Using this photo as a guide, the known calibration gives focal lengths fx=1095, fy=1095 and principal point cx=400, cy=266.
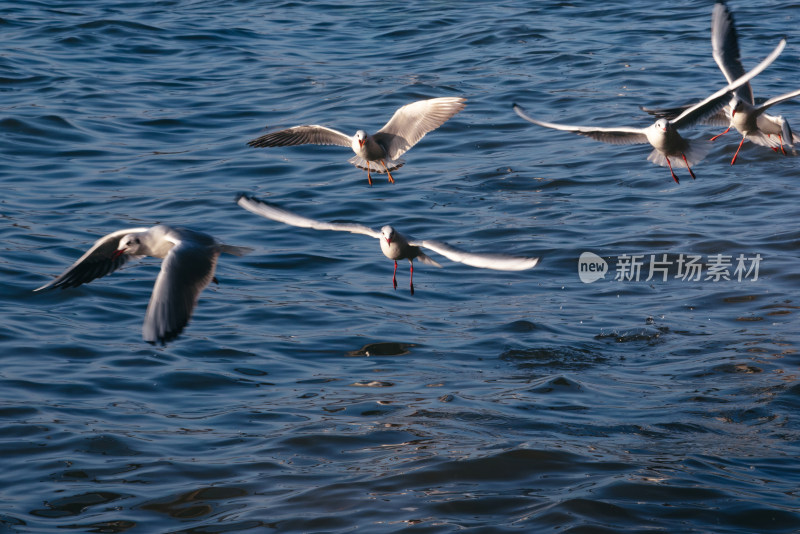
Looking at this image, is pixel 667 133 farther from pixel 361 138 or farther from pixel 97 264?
pixel 97 264

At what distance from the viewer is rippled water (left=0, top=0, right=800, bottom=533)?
7332 mm

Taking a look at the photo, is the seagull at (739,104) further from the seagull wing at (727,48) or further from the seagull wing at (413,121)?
the seagull wing at (413,121)

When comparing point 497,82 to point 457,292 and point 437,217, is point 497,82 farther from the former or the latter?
point 457,292

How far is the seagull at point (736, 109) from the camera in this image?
10.8 metres

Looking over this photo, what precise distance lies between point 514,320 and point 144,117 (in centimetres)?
857

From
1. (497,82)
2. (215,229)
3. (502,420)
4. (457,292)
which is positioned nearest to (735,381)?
(502,420)

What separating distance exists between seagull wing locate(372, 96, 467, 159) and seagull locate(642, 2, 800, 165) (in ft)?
7.56

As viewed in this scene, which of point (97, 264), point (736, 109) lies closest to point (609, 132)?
point (736, 109)

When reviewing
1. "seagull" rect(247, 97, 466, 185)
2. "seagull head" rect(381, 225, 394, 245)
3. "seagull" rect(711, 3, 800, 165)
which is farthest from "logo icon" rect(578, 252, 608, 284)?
"seagull head" rect(381, 225, 394, 245)

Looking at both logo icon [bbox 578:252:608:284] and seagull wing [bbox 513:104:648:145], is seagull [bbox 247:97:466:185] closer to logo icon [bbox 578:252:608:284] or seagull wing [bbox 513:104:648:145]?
seagull wing [bbox 513:104:648:145]

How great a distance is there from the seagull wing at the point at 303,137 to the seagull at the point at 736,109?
3.27 metres

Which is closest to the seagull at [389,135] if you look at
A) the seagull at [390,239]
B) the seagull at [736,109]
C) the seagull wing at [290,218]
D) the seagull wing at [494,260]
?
the seagull at [390,239]

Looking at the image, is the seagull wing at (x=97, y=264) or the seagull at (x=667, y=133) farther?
the seagull at (x=667, y=133)

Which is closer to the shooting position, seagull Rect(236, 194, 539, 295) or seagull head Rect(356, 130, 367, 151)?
seagull Rect(236, 194, 539, 295)
